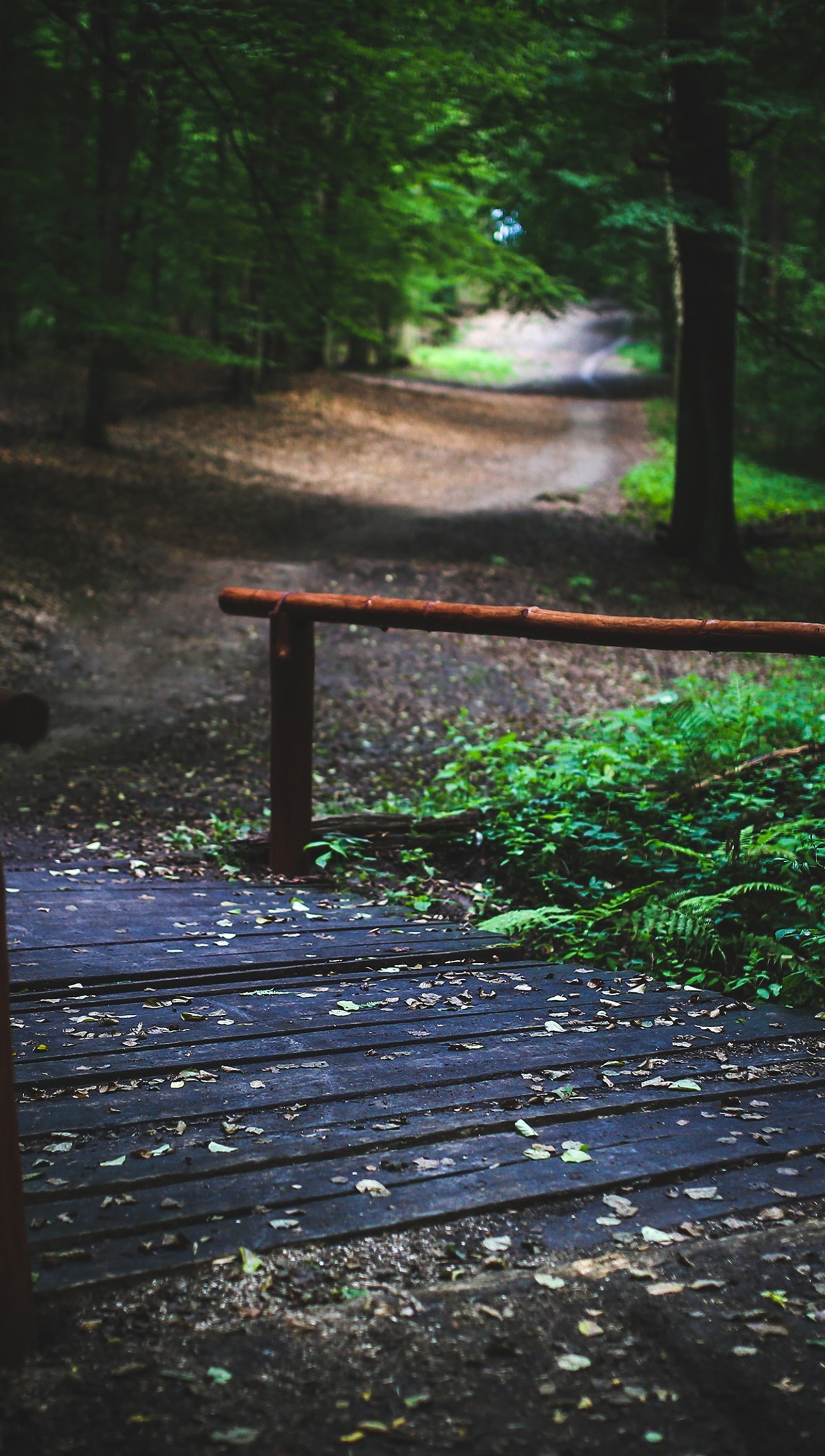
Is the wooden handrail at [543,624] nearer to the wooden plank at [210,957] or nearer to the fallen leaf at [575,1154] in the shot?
the wooden plank at [210,957]

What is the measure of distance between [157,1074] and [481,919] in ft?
8.20

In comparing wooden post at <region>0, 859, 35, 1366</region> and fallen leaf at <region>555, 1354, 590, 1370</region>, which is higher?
wooden post at <region>0, 859, 35, 1366</region>

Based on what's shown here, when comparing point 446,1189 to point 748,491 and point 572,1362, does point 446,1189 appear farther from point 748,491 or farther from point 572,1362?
point 748,491

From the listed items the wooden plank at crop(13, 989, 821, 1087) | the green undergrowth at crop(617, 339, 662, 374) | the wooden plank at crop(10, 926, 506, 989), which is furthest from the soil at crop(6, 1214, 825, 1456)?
the green undergrowth at crop(617, 339, 662, 374)

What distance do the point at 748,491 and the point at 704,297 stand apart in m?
6.62

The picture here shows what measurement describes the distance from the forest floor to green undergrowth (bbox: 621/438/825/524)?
1.92ft

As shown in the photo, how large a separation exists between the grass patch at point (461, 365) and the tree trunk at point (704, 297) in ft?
60.8

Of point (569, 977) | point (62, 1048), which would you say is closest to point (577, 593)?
point (569, 977)

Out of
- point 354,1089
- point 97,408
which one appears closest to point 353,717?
point 354,1089

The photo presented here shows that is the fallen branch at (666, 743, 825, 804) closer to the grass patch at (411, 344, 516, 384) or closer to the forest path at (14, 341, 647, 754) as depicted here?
the forest path at (14, 341, 647, 754)

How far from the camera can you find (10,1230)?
6.31 ft

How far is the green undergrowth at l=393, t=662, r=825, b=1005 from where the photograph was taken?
432 cm

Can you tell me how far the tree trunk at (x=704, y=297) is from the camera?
11227 millimetres

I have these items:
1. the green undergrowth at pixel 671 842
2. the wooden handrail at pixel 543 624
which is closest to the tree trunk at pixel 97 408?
the green undergrowth at pixel 671 842
